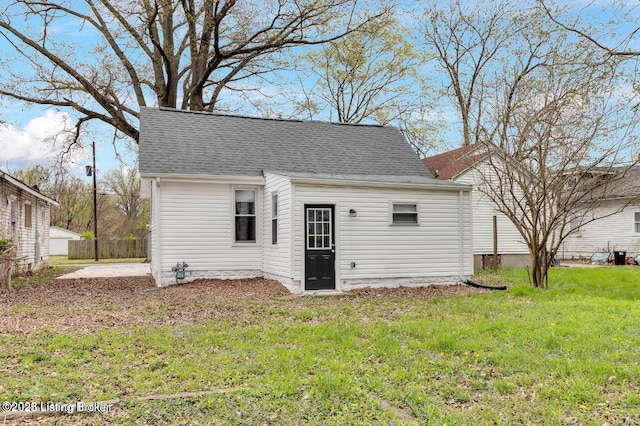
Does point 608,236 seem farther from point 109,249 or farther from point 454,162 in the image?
point 109,249

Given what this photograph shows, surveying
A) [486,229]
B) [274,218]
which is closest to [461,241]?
[274,218]

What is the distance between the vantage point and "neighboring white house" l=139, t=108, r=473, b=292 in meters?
11.8

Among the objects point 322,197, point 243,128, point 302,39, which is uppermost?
point 302,39

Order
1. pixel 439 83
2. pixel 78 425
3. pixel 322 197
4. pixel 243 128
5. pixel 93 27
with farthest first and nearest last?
1. pixel 439 83
2. pixel 93 27
3. pixel 243 128
4. pixel 322 197
5. pixel 78 425

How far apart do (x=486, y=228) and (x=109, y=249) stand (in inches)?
957

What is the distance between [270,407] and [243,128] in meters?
12.8

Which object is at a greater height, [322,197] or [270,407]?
[322,197]

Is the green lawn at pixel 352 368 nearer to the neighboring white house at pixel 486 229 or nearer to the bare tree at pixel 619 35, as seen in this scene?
the bare tree at pixel 619 35

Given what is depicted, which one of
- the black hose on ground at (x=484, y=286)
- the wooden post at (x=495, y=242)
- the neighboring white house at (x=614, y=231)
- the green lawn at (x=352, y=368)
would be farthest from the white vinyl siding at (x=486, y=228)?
the green lawn at (x=352, y=368)

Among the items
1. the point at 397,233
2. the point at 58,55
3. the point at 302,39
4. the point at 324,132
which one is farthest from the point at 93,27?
the point at 397,233

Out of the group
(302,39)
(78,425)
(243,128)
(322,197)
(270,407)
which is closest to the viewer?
(78,425)

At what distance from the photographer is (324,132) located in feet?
55.5

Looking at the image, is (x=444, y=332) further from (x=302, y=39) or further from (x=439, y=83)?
(x=439, y=83)

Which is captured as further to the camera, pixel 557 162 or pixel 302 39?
pixel 302 39
